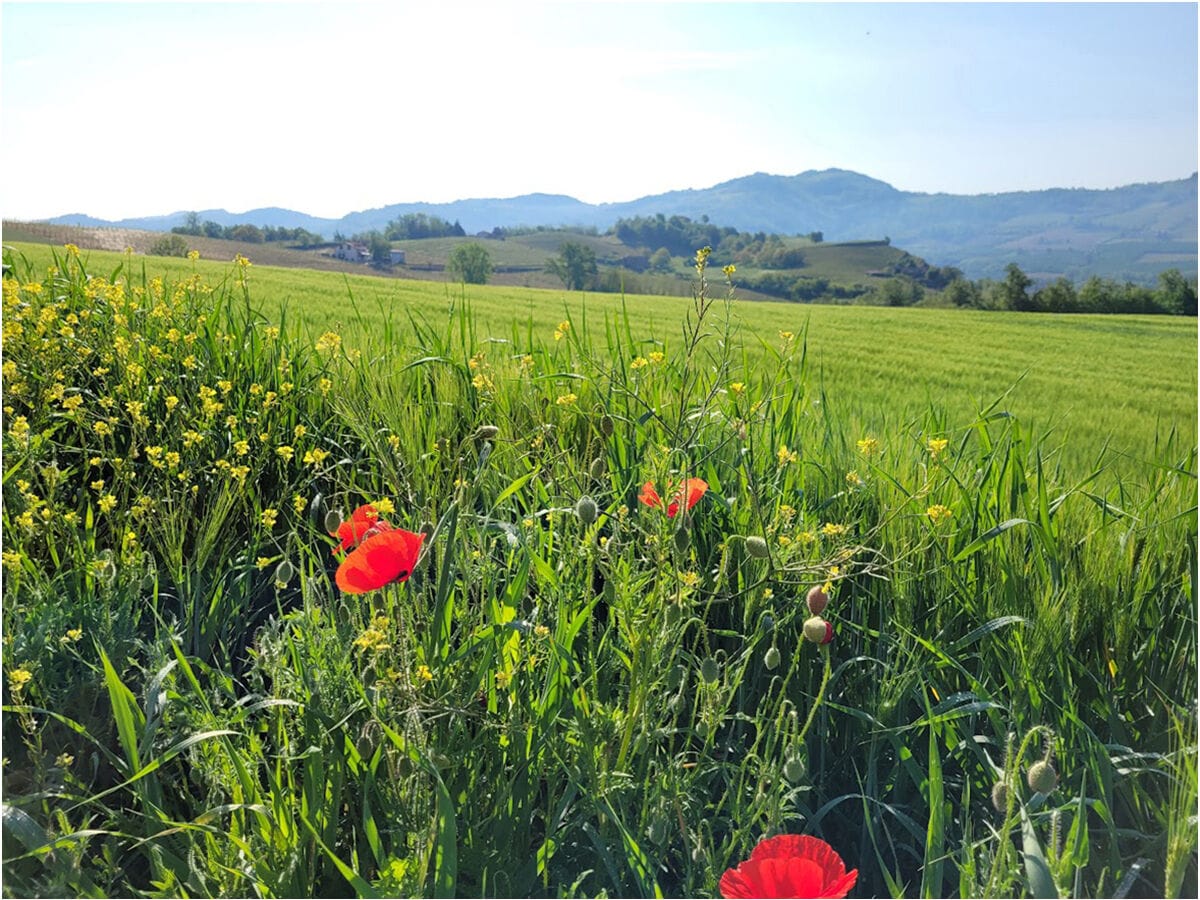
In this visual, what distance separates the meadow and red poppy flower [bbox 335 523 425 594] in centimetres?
12

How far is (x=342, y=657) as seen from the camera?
1527 millimetres

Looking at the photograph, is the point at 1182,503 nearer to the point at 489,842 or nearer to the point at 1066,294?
the point at 489,842

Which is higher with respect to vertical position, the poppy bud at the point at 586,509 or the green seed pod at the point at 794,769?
the poppy bud at the point at 586,509

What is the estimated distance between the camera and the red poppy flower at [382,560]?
120cm

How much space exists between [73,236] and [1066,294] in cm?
2796

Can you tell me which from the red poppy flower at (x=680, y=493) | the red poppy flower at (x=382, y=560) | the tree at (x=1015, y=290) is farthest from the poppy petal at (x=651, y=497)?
the tree at (x=1015, y=290)

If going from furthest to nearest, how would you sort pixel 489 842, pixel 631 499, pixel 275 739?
pixel 631 499, pixel 275 739, pixel 489 842

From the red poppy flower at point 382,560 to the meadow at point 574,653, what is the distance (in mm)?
116

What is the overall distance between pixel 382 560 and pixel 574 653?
0.58 m

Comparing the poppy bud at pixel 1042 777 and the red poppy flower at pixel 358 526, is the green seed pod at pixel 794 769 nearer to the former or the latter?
the poppy bud at pixel 1042 777

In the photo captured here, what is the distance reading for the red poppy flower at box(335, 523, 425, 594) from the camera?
1201 millimetres

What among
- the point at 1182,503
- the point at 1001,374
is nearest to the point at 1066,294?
the point at 1001,374

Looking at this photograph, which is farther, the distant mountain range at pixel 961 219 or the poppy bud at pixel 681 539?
the distant mountain range at pixel 961 219

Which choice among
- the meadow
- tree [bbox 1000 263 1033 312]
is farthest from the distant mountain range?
the meadow
